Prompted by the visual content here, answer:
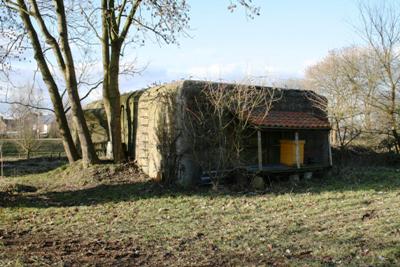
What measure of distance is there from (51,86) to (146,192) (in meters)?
6.30

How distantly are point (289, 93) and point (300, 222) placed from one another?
8.29 metres

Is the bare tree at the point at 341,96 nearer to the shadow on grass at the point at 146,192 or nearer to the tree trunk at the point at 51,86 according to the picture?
the shadow on grass at the point at 146,192

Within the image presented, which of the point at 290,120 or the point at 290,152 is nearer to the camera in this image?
the point at 290,120

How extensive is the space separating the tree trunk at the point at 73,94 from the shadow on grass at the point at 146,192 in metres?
2.18

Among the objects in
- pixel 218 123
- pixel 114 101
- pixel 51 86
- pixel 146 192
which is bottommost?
pixel 146 192

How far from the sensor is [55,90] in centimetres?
1617

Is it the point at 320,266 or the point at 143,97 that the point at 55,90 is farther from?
the point at 320,266

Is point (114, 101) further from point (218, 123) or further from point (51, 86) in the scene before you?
point (218, 123)

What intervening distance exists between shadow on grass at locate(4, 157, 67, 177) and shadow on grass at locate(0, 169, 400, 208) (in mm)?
6597

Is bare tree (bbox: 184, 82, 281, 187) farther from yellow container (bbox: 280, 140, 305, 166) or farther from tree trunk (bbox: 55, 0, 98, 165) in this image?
tree trunk (bbox: 55, 0, 98, 165)

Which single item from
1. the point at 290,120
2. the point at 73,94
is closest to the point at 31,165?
the point at 73,94

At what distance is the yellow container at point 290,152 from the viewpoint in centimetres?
1470

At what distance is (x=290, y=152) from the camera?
14906 millimetres

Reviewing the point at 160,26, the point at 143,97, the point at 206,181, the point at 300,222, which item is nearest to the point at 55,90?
the point at 143,97
